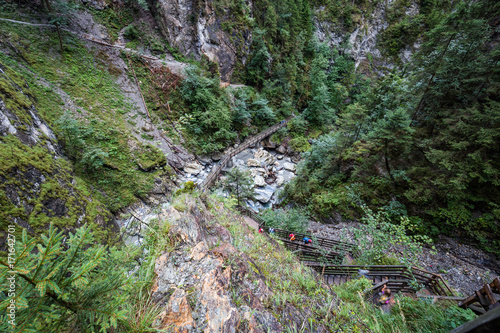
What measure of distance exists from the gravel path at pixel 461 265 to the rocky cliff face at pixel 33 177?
924 centimetres

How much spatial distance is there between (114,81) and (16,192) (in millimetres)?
10878

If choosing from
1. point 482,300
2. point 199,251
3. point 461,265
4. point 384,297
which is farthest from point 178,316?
point 461,265

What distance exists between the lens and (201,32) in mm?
16812

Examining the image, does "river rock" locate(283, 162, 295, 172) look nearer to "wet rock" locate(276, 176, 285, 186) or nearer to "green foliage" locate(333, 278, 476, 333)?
"wet rock" locate(276, 176, 285, 186)

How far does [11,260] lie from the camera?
89cm

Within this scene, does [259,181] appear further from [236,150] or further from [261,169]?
[236,150]

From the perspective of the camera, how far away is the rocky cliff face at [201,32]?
51.6 ft

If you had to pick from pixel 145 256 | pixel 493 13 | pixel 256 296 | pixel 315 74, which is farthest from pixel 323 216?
pixel 315 74

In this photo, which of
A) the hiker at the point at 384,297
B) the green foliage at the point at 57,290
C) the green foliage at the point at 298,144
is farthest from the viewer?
the green foliage at the point at 298,144

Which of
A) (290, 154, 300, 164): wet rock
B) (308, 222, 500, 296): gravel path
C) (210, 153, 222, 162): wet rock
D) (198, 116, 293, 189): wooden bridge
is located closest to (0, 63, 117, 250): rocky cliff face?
(198, 116, 293, 189): wooden bridge

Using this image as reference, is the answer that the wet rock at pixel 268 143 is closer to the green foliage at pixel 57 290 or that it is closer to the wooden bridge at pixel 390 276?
the wooden bridge at pixel 390 276

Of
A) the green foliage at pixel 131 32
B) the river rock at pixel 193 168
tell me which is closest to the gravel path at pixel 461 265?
the river rock at pixel 193 168

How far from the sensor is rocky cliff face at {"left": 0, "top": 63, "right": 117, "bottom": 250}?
14.0ft

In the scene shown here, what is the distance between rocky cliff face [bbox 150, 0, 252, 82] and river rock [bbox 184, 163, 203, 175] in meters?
10.9
